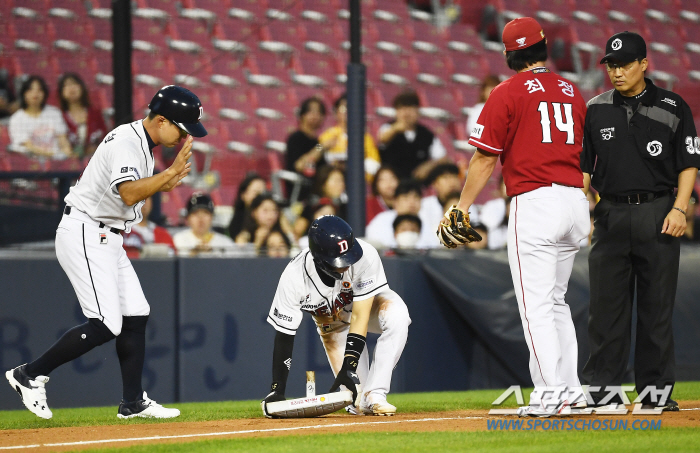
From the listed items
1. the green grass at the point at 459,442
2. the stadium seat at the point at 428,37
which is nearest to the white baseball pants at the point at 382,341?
the green grass at the point at 459,442

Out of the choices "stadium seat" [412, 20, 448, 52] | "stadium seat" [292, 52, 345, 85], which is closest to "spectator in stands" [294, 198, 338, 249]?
"stadium seat" [292, 52, 345, 85]

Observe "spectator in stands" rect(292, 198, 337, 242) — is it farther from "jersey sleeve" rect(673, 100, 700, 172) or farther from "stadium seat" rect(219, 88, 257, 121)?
"jersey sleeve" rect(673, 100, 700, 172)

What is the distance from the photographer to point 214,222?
795 cm

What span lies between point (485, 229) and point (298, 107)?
218 cm

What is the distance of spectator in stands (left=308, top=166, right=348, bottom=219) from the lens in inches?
306

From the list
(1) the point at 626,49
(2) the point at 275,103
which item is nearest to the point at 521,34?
(1) the point at 626,49

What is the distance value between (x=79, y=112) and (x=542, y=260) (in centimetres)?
512

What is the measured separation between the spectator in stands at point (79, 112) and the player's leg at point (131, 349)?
3.09 metres

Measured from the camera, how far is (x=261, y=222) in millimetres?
7863

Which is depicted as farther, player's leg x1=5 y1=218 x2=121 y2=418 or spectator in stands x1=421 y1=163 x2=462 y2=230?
spectator in stands x1=421 y1=163 x2=462 y2=230

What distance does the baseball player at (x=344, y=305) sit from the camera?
475cm

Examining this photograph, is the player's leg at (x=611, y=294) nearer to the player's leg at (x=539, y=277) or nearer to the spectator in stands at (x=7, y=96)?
the player's leg at (x=539, y=277)

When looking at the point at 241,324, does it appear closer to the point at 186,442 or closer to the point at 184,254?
the point at 184,254

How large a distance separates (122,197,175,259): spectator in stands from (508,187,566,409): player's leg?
358cm
